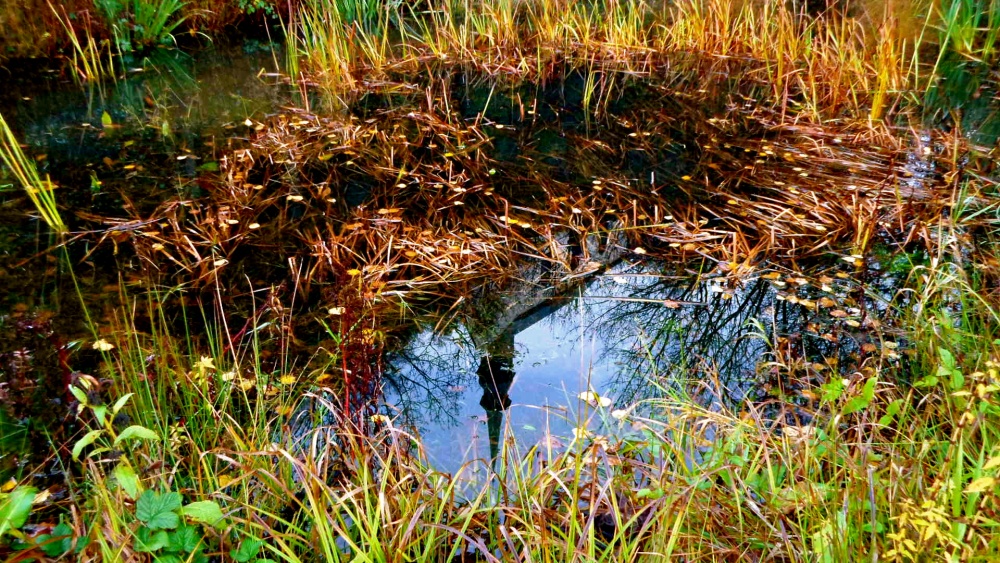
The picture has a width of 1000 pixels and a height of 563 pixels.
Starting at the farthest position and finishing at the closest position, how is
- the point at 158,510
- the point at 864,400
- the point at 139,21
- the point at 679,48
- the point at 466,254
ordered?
the point at 139,21 < the point at 679,48 < the point at 466,254 < the point at 864,400 < the point at 158,510

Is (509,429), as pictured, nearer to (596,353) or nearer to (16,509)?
(596,353)

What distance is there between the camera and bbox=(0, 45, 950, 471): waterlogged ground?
2479 millimetres

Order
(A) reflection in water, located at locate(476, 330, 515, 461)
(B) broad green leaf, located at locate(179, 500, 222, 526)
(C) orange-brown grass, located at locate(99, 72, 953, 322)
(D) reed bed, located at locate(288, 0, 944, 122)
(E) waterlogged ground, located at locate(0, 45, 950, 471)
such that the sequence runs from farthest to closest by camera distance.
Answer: (D) reed bed, located at locate(288, 0, 944, 122) < (C) orange-brown grass, located at locate(99, 72, 953, 322) < (E) waterlogged ground, located at locate(0, 45, 950, 471) < (A) reflection in water, located at locate(476, 330, 515, 461) < (B) broad green leaf, located at locate(179, 500, 222, 526)

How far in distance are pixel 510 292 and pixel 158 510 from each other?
175 centimetres

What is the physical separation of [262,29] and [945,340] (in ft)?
22.6

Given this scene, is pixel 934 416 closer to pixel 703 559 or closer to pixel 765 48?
pixel 703 559

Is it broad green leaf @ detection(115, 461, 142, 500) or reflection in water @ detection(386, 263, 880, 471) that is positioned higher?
broad green leaf @ detection(115, 461, 142, 500)

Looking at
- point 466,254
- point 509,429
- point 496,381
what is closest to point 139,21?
point 466,254

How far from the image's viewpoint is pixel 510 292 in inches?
118

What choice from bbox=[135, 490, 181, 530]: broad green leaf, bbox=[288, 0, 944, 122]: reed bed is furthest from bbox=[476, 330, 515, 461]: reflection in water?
bbox=[288, 0, 944, 122]: reed bed

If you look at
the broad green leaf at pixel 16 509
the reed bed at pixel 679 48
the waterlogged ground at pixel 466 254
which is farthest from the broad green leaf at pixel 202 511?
the reed bed at pixel 679 48

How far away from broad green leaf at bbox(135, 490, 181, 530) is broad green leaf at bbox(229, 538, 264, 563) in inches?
5.7

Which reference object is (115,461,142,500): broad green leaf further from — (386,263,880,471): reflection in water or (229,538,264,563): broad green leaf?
(386,263,880,471): reflection in water

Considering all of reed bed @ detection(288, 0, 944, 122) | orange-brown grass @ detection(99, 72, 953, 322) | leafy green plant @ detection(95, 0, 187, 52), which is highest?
leafy green plant @ detection(95, 0, 187, 52)
